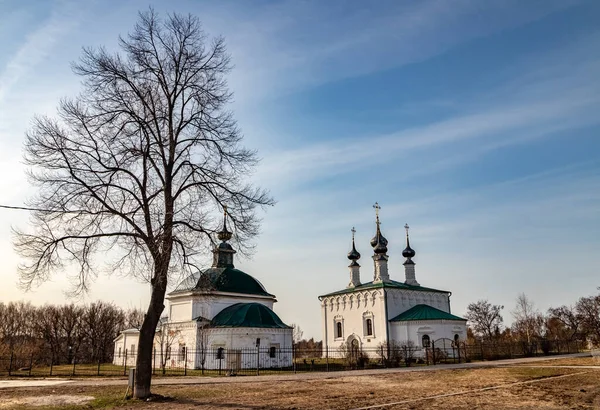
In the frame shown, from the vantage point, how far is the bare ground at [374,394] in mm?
12570

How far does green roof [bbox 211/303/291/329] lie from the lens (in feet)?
110

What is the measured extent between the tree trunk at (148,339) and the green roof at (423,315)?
2840 cm

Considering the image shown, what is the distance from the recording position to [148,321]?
1484cm

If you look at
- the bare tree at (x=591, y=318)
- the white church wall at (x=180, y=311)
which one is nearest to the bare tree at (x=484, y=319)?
the bare tree at (x=591, y=318)

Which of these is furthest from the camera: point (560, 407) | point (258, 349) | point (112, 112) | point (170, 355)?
point (170, 355)

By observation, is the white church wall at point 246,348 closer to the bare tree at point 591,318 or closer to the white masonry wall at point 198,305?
the white masonry wall at point 198,305

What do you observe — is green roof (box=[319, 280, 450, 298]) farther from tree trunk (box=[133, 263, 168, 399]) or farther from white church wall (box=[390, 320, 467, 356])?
tree trunk (box=[133, 263, 168, 399])

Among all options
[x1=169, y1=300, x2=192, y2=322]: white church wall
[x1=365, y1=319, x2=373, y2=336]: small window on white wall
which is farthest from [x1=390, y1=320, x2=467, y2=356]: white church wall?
[x1=169, y1=300, x2=192, y2=322]: white church wall

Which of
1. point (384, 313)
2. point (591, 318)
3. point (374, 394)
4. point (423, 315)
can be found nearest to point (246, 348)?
point (384, 313)

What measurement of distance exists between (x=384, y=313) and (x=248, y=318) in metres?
13.1

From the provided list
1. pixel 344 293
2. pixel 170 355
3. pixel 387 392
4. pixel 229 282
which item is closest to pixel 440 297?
pixel 344 293

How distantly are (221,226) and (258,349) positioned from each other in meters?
18.8

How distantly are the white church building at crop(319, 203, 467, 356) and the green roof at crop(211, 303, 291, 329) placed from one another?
1039 centimetres

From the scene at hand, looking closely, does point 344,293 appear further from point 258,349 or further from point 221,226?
point 221,226
